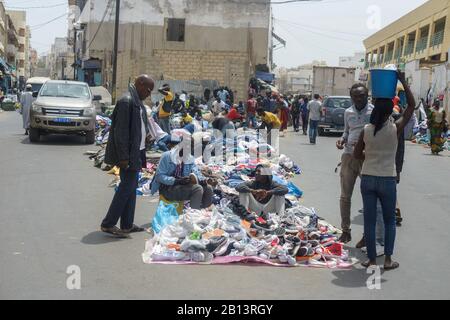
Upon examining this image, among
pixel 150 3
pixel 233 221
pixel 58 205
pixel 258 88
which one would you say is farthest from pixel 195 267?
pixel 150 3

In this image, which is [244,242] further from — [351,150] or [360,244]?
[351,150]

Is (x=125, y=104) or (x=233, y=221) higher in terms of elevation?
(x=125, y=104)

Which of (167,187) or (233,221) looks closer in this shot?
(233,221)

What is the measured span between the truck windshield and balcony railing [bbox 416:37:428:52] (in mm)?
33862

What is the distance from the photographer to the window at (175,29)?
39.8m

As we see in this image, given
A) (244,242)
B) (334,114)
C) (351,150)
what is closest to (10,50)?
(334,114)

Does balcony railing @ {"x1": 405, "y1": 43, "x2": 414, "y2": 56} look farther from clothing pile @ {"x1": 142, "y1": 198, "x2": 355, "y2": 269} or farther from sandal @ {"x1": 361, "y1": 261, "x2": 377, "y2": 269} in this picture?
Result: sandal @ {"x1": 361, "y1": 261, "x2": 377, "y2": 269}

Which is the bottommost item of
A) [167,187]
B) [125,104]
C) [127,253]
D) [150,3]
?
[127,253]

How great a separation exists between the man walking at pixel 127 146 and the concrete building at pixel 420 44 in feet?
74.4

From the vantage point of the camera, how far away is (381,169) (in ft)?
19.5

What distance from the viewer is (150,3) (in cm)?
3994

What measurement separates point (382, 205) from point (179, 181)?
2.84m
